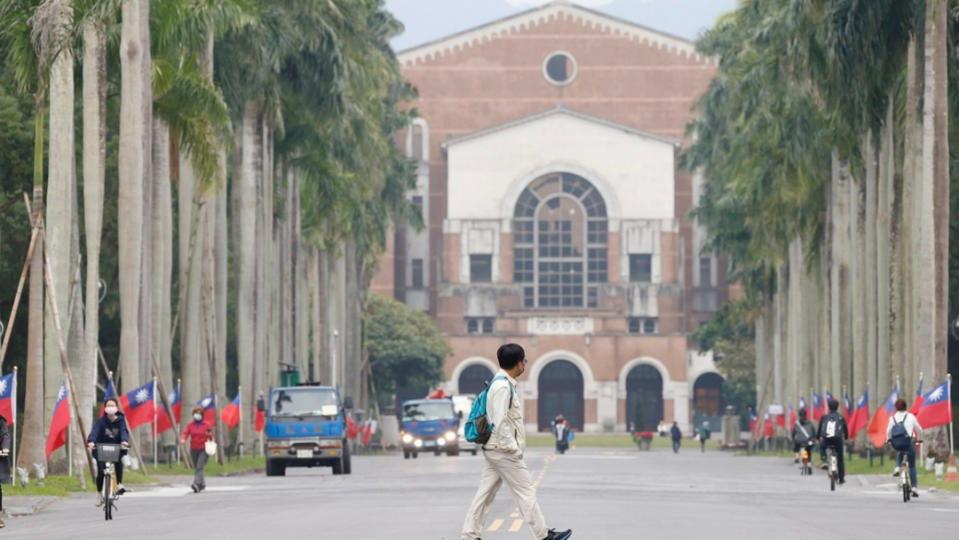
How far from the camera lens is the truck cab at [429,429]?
61.4m

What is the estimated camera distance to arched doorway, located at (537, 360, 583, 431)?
108 metres

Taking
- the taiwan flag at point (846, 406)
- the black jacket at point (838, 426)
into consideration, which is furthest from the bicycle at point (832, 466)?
the taiwan flag at point (846, 406)

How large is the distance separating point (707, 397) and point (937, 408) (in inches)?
3036

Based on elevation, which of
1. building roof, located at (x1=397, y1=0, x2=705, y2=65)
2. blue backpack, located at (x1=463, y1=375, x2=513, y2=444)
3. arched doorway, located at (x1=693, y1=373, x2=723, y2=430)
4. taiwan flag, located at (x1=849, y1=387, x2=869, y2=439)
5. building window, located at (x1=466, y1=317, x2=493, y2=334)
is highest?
building roof, located at (x1=397, y1=0, x2=705, y2=65)

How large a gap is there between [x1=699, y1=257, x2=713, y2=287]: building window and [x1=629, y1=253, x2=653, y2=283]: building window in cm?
411

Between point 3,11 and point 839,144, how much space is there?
2307 cm

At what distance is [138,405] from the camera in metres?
35.8

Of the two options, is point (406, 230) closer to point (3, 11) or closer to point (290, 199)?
point (290, 199)

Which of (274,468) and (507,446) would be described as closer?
(507,446)

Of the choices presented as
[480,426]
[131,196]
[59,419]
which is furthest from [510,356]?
[131,196]

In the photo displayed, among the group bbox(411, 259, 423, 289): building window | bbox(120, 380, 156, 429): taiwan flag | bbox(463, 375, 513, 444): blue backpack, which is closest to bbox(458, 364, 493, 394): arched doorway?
bbox(411, 259, 423, 289): building window

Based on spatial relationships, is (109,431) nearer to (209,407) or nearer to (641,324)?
(209,407)

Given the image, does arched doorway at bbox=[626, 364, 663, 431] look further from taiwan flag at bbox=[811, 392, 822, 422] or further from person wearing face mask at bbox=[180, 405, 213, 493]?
person wearing face mask at bbox=[180, 405, 213, 493]

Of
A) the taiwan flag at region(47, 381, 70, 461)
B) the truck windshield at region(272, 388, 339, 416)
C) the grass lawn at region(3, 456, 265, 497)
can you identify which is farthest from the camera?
the truck windshield at region(272, 388, 339, 416)
